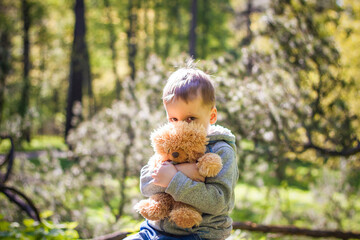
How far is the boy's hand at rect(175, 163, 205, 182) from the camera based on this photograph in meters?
1.77

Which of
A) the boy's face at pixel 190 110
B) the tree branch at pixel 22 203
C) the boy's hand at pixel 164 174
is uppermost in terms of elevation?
the boy's face at pixel 190 110

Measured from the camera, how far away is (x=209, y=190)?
175 cm

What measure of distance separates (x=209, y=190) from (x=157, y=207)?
0.29 m

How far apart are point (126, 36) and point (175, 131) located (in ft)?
70.0

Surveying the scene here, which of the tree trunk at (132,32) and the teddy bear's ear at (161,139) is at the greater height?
the tree trunk at (132,32)

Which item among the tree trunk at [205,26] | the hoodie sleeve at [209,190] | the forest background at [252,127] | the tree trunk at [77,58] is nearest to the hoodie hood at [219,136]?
the hoodie sleeve at [209,190]

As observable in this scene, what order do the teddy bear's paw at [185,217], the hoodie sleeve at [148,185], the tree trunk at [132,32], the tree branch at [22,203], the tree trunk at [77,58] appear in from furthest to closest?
1. the tree trunk at [132,32]
2. the tree trunk at [77,58]
3. the tree branch at [22,203]
4. the hoodie sleeve at [148,185]
5. the teddy bear's paw at [185,217]

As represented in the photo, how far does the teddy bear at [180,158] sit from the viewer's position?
170 cm

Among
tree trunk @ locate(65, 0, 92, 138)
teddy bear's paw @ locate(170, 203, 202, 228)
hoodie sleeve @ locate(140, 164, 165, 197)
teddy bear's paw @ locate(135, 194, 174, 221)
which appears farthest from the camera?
tree trunk @ locate(65, 0, 92, 138)

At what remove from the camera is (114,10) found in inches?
842

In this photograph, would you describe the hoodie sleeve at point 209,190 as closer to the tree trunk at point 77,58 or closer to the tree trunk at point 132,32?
the tree trunk at point 77,58

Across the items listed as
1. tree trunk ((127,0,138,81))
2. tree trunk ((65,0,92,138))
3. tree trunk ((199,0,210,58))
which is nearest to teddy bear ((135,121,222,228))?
tree trunk ((65,0,92,138))

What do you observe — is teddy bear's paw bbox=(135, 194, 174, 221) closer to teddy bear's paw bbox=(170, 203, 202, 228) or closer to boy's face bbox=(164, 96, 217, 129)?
teddy bear's paw bbox=(170, 203, 202, 228)

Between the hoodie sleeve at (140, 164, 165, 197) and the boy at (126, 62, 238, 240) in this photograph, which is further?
the hoodie sleeve at (140, 164, 165, 197)
